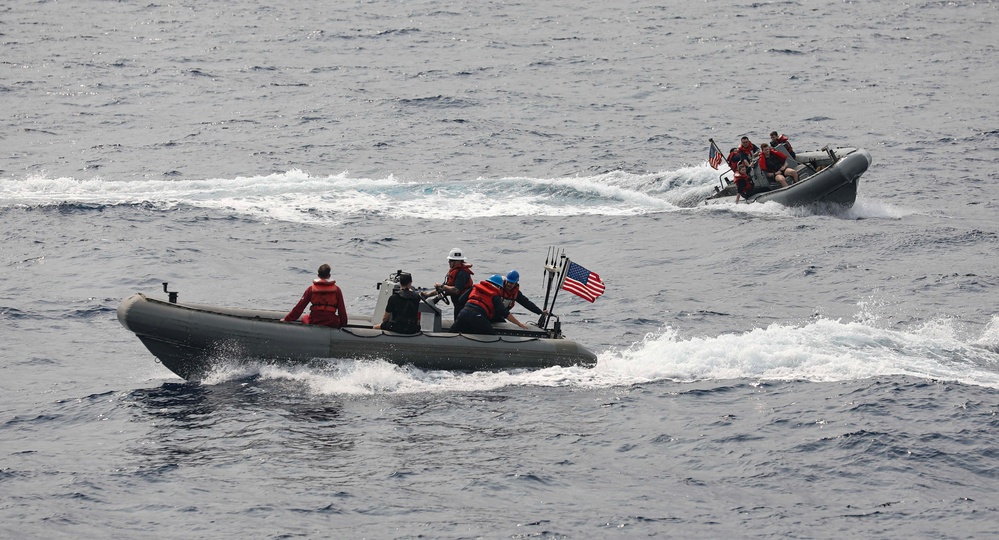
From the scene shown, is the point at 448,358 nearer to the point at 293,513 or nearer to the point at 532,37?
the point at 293,513

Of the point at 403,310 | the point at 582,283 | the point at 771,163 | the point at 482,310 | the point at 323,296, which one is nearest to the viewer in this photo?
the point at 323,296

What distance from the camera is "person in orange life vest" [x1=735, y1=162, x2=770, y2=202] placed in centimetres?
2684

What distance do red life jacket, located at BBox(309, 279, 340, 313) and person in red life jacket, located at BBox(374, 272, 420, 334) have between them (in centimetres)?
73

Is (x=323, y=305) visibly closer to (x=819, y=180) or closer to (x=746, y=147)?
(x=819, y=180)

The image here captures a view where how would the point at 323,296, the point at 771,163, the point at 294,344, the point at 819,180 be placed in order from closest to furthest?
1. the point at 294,344
2. the point at 323,296
3. the point at 819,180
4. the point at 771,163

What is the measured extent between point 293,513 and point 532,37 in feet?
132

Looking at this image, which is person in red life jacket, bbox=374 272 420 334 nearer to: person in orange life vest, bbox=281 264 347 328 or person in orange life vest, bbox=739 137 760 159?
person in orange life vest, bbox=281 264 347 328

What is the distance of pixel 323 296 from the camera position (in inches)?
638

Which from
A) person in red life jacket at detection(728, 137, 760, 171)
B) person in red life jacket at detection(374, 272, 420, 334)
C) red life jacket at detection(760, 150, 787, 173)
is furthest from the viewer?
red life jacket at detection(760, 150, 787, 173)

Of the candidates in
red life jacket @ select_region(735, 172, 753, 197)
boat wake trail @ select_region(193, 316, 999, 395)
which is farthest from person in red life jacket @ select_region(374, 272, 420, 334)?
red life jacket @ select_region(735, 172, 753, 197)

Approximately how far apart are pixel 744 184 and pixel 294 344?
1382 centimetres

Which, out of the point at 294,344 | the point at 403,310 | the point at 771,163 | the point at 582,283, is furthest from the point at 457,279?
the point at 771,163

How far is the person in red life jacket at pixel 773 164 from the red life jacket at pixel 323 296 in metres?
13.7

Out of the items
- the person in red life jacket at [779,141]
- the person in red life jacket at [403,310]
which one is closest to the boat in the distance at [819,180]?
the person in red life jacket at [779,141]
